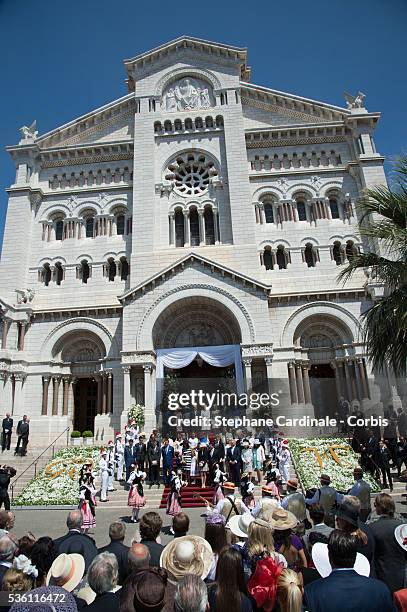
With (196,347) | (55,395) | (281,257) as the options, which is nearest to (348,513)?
(196,347)

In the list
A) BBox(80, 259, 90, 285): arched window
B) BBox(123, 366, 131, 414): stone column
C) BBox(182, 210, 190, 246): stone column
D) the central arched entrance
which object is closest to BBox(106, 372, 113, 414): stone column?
BBox(123, 366, 131, 414): stone column

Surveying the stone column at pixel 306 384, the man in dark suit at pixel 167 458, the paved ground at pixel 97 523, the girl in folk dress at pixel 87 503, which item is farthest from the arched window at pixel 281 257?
Result: the girl in folk dress at pixel 87 503

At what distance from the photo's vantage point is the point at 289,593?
3564 mm

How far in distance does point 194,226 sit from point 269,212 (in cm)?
549

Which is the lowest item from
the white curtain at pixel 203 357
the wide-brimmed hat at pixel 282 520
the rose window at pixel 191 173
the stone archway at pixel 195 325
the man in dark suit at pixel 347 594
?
the man in dark suit at pixel 347 594

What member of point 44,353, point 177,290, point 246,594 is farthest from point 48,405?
point 246,594

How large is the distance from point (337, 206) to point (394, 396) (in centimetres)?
1385

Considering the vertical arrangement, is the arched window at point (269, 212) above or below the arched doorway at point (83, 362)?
above

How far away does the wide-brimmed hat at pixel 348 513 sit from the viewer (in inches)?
211

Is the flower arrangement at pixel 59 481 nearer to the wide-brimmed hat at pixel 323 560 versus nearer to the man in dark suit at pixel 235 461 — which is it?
the man in dark suit at pixel 235 461

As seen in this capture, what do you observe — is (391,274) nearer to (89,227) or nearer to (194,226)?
(194,226)

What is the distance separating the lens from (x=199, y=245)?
98.9ft

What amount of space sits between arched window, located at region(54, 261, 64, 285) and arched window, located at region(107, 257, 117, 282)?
3340 mm

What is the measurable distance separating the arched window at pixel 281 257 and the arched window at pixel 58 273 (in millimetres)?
15131
